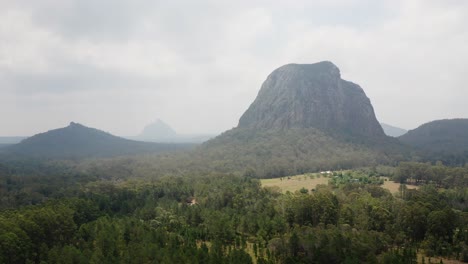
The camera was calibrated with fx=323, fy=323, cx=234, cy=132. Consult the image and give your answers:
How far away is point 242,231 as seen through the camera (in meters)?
75.6

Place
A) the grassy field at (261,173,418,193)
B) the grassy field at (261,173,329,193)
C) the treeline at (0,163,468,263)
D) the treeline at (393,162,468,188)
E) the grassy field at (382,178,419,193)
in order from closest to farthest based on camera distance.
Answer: the treeline at (0,163,468,263), the treeline at (393,162,468,188), the grassy field at (382,178,419,193), the grassy field at (261,173,418,193), the grassy field at (261,173,329,193)

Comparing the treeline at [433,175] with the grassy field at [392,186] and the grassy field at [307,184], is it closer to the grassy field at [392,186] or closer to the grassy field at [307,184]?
the grassy field at [392,186]

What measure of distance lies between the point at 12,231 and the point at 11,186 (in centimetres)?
A: 9007

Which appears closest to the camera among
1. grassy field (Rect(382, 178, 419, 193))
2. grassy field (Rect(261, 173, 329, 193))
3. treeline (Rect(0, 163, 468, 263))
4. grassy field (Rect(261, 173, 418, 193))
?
treeline (Rect(0, 163, 468, 263))

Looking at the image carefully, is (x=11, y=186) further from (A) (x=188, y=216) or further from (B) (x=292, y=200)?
(B) (x=292, y=200)

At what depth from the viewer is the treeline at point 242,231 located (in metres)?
55.0

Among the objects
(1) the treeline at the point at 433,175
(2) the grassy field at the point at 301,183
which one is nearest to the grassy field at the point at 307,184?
(2) the grassy field at the point at 301,183

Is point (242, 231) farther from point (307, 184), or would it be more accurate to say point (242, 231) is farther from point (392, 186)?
point (392, 186)

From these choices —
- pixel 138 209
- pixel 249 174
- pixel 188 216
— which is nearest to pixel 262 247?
pixel 188 216

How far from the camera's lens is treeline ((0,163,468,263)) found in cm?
5497

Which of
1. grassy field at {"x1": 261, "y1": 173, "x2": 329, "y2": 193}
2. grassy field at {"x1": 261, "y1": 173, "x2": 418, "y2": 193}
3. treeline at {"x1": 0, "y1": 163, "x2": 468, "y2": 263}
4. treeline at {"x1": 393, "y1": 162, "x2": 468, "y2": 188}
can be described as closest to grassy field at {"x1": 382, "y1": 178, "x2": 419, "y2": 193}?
grassy field at {"x1": 261, "y1": 173, "x2": 418, "y2": 193}

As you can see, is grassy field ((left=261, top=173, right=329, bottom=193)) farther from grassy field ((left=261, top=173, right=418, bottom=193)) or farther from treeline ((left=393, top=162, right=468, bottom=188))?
treeline ((left=393, top=162, right=468, bottom=188))

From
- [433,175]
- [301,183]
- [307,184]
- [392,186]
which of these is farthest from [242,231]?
[433,175]

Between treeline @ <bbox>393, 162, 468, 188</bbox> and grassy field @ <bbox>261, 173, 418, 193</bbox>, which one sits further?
grassy field @ <bbox>261, 173, 418, 193</bbox>
